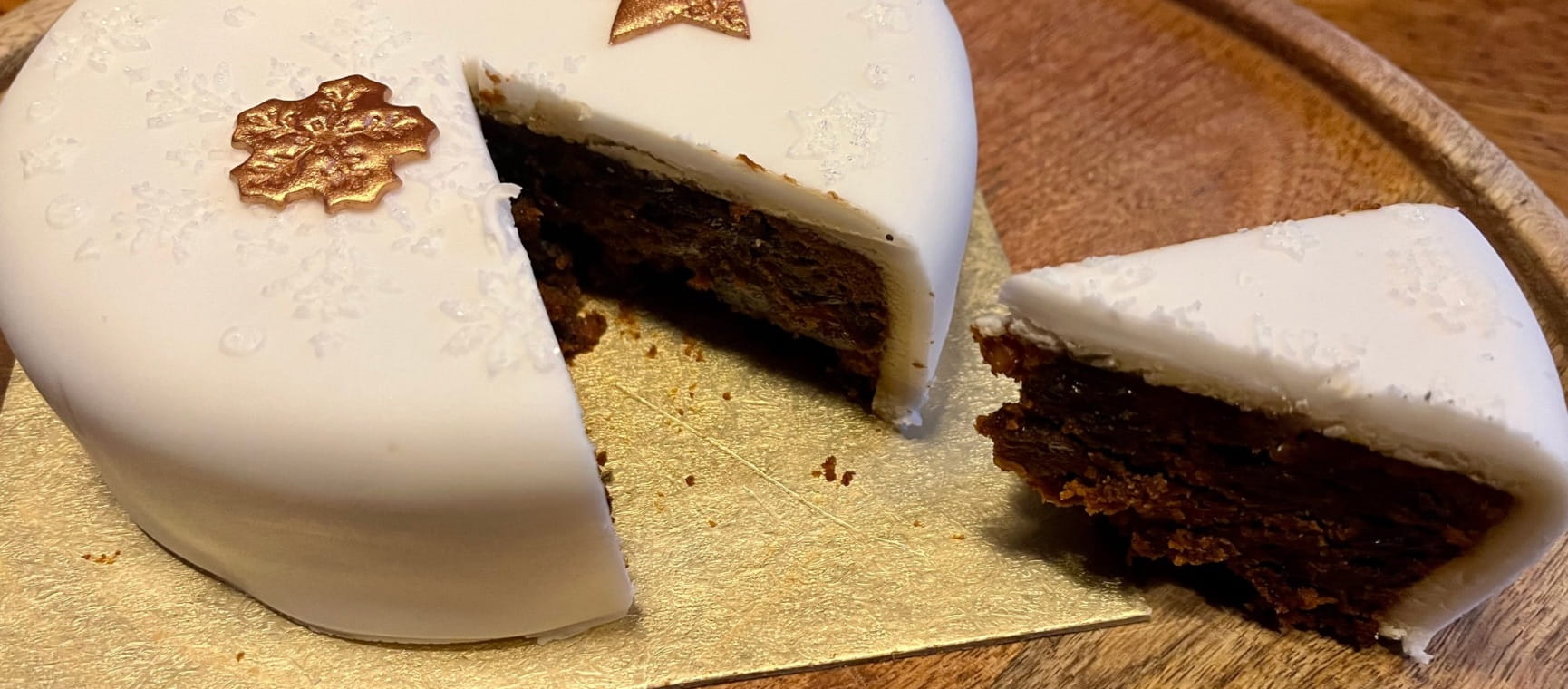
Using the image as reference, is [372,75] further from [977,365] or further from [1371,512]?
[1371,512]

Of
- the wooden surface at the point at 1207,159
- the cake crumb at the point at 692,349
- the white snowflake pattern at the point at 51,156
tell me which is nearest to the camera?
the white snowflake pattern at the point at 51,156

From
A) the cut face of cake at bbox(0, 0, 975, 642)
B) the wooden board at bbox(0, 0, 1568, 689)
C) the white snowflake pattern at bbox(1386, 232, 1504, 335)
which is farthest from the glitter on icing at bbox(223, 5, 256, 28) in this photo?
the white snowflake pattern at bbox(1386, 232, 1504, 335)

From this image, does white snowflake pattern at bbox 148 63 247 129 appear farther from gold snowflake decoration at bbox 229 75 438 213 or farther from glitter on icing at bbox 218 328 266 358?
glitter on icing at bbox 218 328 266 358

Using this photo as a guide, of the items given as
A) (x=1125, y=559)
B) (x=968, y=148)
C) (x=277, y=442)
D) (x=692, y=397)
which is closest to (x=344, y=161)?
(x=277, y=442)

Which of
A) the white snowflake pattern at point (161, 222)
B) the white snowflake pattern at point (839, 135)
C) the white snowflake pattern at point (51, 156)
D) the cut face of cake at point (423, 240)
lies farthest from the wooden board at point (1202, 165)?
the white snowflake pattern at point (161, 222)

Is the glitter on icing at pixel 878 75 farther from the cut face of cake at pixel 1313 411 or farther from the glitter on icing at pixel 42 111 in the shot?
the glitter on icing at pixel 42 111

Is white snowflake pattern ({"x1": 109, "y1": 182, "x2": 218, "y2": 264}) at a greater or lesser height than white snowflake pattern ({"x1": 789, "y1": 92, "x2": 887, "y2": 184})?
lesser
